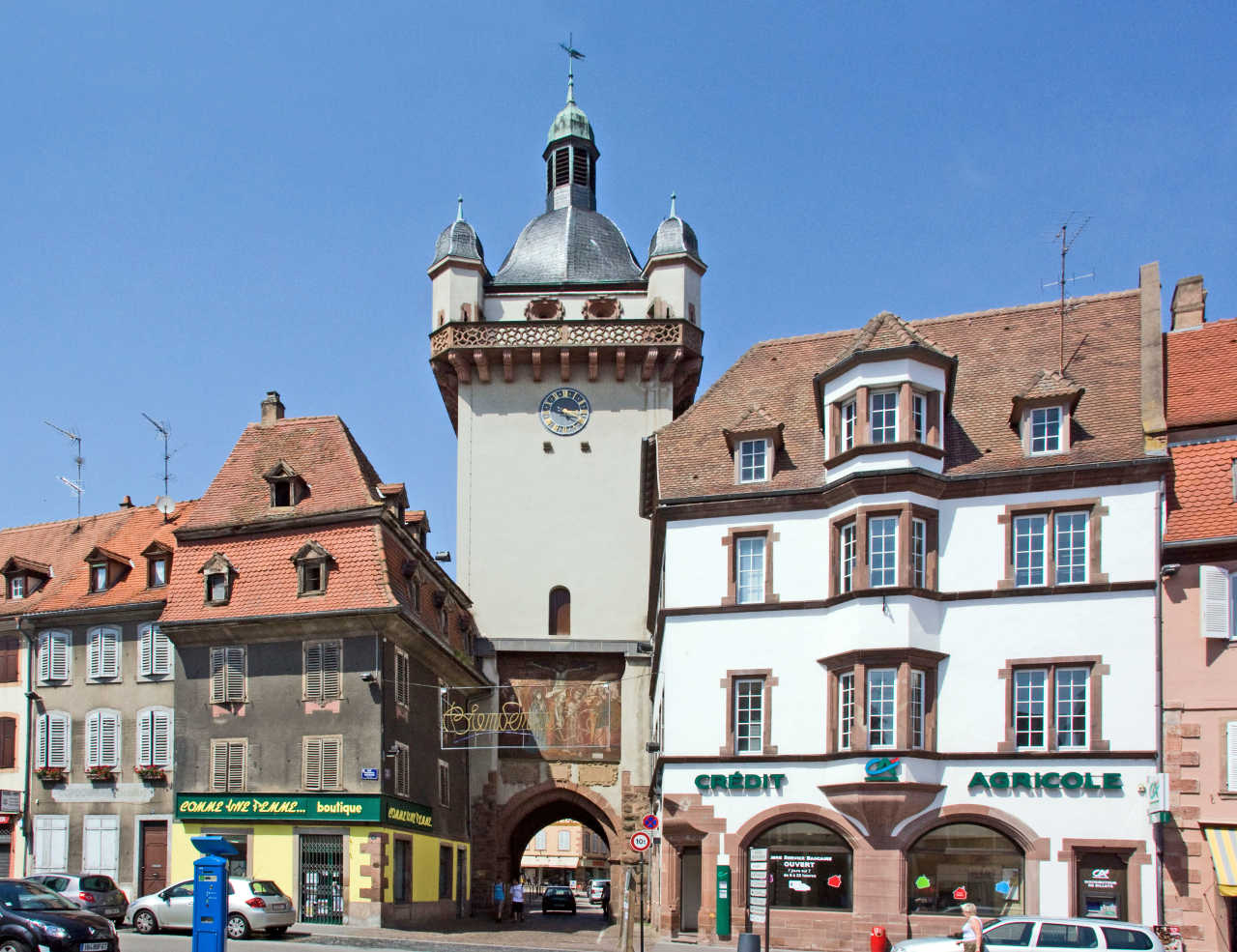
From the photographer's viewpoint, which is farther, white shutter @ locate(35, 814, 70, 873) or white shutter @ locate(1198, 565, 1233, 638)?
white shutter @ locate(35, 814, 70, 873)

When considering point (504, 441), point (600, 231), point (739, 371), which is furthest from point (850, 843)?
point (600, 231)

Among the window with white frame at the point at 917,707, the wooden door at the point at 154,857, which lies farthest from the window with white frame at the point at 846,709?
the wooden door at the point at 154,857

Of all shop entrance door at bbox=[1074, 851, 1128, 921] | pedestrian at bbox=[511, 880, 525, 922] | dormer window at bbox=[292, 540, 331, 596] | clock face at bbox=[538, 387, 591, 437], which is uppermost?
clock face at bbox=[538, 387, 591, 437]

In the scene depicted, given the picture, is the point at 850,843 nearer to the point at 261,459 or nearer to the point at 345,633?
the point at 345,633

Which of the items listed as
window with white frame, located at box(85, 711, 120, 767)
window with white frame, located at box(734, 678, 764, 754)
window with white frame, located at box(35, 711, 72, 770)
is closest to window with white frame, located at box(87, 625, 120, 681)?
window with white frame, located at box(85, 711, 120, 767)

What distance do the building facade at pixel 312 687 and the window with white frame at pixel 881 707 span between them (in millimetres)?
13506

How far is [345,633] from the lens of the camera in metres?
40.6

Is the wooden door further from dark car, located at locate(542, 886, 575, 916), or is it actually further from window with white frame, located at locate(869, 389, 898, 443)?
dark car, located at locate(542, 886, 575, 916)

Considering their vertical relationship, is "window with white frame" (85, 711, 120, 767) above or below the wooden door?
above

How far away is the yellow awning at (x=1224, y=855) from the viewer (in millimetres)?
29844

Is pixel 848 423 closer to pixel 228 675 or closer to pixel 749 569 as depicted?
pixel 749 569

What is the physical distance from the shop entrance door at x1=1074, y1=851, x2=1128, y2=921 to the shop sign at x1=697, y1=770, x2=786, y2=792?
678cm

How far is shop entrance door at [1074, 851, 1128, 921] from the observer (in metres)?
31.4

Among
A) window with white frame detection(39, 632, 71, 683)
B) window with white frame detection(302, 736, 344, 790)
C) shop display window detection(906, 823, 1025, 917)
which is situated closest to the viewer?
shop display window detection(906, 823, 1025, 917)
